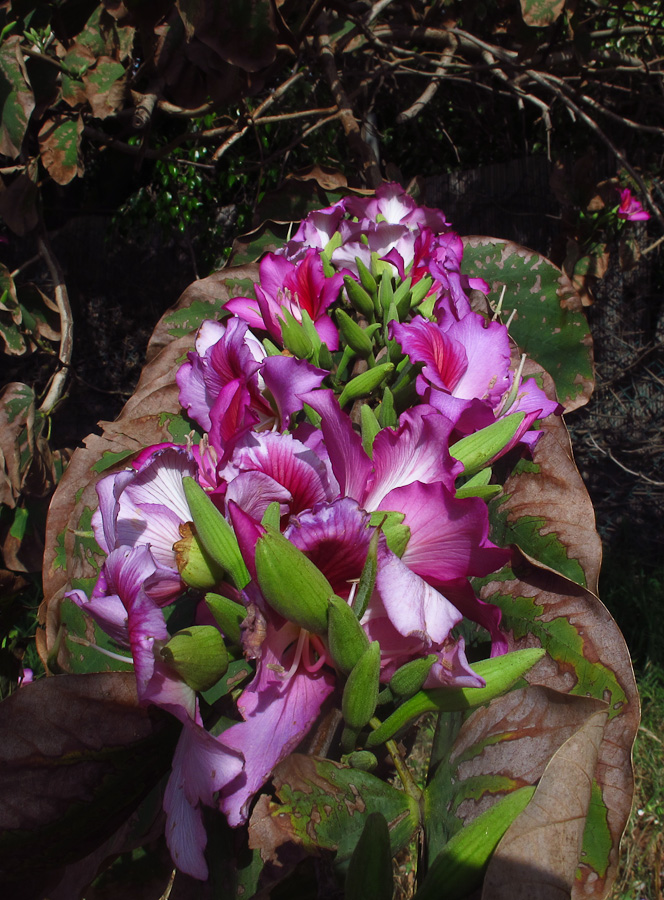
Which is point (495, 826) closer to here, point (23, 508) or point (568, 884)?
point (568, 884)

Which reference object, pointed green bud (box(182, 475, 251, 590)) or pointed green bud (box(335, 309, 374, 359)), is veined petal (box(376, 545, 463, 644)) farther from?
pointed green bud (box(335, 309, 374, 359))

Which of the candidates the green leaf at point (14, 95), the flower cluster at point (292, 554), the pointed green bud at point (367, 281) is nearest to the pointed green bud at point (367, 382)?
the flower cluster at point (292, 554)

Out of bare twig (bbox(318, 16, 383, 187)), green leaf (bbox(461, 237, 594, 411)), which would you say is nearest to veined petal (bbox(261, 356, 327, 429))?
green leaf (bbox(461, 237, 594, 411))

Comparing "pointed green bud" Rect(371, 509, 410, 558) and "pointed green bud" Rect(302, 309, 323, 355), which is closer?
"pointed green bud" Rect(371, 509, 410, 558)

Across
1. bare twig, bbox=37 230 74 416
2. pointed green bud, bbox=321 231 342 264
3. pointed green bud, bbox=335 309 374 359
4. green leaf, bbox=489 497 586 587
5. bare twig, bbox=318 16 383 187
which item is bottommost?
bare twig, bbox=37 230 74 416

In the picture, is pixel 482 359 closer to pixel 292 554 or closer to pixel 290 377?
pixel 290 377

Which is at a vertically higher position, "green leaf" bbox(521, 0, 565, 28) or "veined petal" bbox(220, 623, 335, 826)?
"green leaf" bbox(521, 0, 565, 28)

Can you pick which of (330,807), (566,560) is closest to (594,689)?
(566,560)
